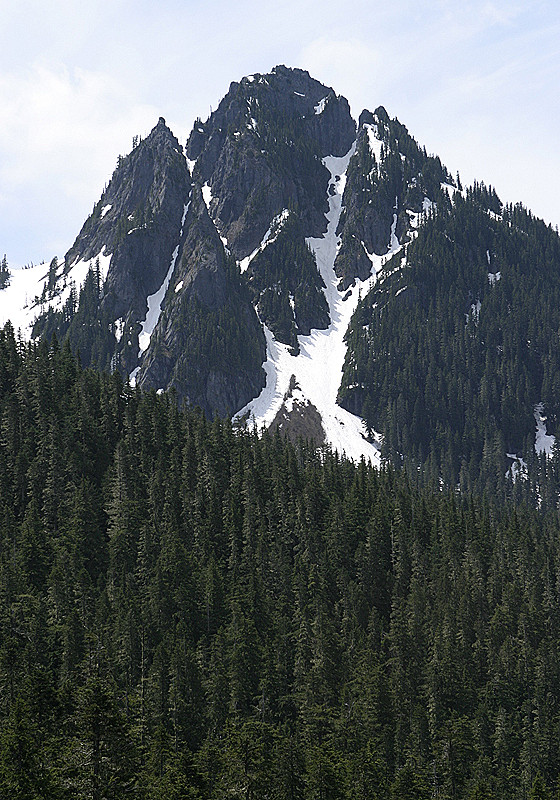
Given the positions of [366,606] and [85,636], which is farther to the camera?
[366,606]

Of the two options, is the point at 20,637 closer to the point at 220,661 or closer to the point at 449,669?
the point at 220,661

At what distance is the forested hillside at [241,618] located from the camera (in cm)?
6725

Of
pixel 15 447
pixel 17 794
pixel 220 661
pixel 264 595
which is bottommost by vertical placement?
pixel 17 794

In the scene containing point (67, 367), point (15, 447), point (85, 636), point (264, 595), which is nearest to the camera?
point (85, 636)

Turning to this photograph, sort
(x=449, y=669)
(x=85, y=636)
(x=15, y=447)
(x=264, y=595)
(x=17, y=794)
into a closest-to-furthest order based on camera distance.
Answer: (x=17, y=794), (x=85, y=636), (x=449, y=669), (x=264, y=595), (x=15, y=447)

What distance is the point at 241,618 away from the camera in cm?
11181

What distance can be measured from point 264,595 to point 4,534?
120 ft

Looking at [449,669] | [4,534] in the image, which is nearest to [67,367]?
[4,534]

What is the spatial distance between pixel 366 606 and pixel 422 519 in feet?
81.6

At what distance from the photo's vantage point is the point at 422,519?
493ft

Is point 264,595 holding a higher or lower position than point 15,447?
lower

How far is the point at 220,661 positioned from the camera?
103875 millimetres

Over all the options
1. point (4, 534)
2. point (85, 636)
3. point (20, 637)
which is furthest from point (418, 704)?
point (4, 534)

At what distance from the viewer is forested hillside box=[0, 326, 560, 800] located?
67.2 metres
